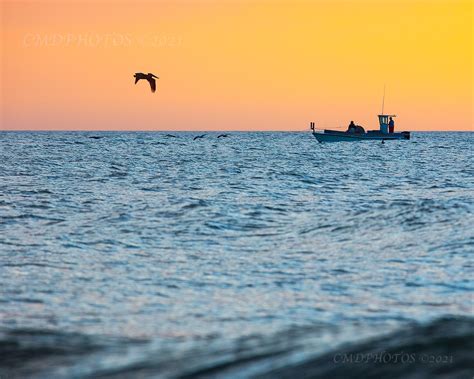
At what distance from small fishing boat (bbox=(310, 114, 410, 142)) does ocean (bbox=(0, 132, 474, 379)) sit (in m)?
80.7

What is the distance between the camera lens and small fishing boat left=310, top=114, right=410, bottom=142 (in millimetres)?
105750

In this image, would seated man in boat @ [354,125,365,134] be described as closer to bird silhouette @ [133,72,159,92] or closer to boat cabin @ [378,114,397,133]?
boat cabin @ [378,114,397,133]

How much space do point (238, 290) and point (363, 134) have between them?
9788cm

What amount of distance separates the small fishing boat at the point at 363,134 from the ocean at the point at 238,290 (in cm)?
8068

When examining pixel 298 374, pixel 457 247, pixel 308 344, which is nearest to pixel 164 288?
pixel 308 344

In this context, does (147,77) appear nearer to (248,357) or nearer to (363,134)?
(248,357)

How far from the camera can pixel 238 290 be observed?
12445 mm

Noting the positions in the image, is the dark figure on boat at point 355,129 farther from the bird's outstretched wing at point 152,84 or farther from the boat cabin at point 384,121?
the bird's outstretched wing at point 152,84

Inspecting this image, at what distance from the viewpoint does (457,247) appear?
53.4 ft

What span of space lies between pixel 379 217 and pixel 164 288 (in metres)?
11.2

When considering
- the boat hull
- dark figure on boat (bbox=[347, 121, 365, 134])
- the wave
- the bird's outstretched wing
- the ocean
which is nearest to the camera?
the wave

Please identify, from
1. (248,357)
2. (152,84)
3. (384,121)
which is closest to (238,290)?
(248,357)

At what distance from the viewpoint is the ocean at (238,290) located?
859cm

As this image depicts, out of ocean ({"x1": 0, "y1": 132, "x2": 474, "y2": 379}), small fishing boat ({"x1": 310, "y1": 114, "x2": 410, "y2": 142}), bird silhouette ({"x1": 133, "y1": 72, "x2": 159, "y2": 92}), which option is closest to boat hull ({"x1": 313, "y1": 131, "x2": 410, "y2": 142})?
small fishing boat ({"x1": 310, "y1": 114, "x2": 410, "y2": 142})
